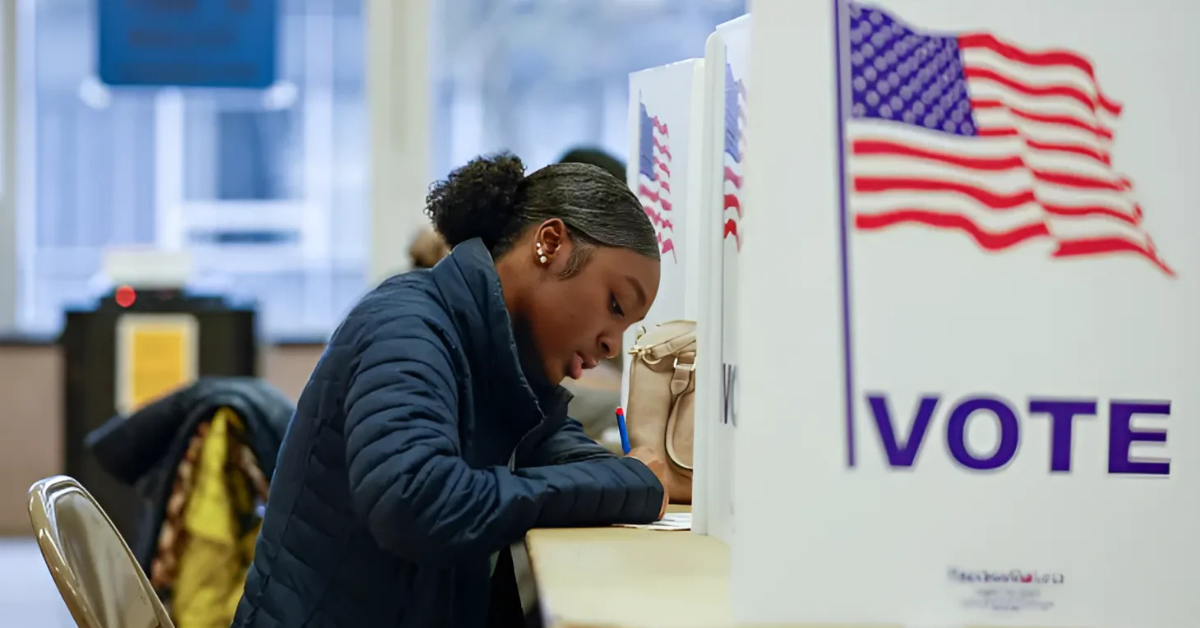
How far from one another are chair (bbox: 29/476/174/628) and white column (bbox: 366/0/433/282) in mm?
3861

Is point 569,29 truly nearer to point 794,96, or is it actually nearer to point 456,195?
point 456,195

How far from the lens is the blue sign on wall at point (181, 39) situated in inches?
206

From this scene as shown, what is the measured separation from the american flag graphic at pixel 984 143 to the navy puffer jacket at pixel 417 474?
0.49m

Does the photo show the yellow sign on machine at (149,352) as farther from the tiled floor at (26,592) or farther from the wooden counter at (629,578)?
the wooden counter at (629,578)

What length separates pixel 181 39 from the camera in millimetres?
5250

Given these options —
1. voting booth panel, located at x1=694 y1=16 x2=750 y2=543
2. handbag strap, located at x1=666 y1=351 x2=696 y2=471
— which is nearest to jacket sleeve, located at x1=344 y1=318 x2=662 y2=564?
voting booth panel, located at x1=694 y1=16 x2=750 y2=543

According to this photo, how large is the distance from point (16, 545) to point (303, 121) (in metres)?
2.02

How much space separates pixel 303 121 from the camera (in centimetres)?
539

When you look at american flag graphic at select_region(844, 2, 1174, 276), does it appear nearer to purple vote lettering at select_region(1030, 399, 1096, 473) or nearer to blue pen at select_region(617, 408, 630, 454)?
purple vote lettering at select_region(1030, 399, 1096, 473)

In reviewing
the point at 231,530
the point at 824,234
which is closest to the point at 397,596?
the point at 824,234

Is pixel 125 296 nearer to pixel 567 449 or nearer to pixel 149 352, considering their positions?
pixel 149 352

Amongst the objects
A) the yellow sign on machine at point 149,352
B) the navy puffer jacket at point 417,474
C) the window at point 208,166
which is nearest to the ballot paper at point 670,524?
the navy puffer jacket at point 417,474

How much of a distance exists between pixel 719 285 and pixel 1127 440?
0.51 metres

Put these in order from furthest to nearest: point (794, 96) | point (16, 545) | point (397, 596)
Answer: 1. point (16, 545)
2. point (397, 596)
3. point (794, 96)
